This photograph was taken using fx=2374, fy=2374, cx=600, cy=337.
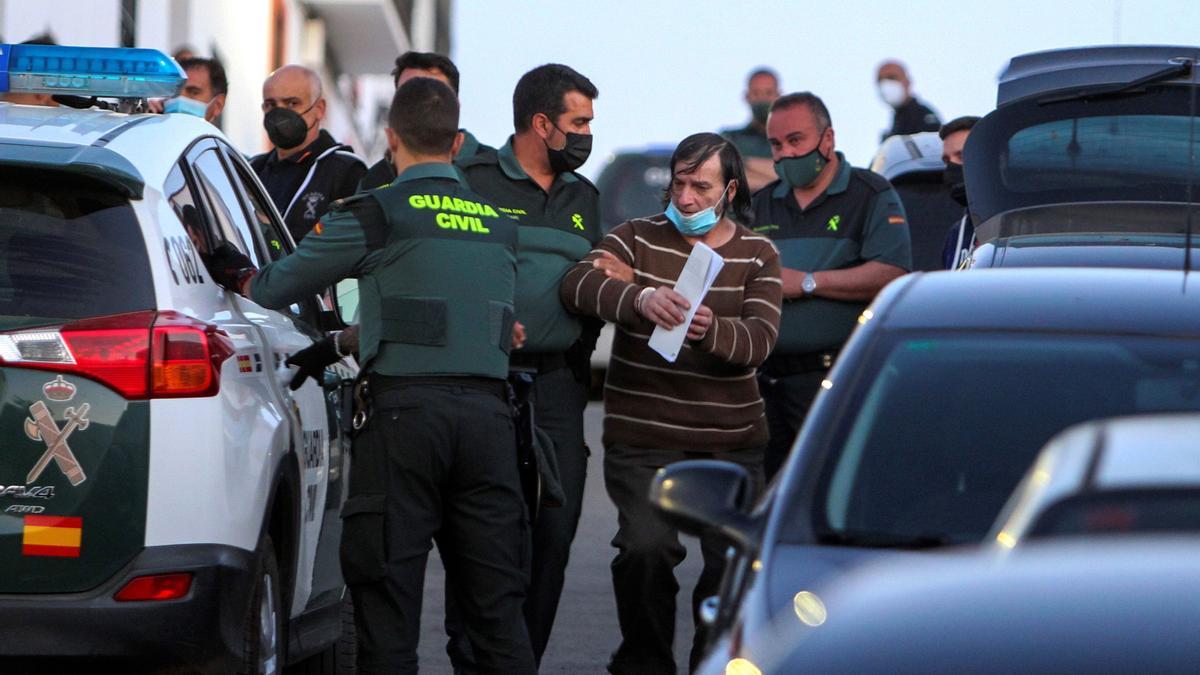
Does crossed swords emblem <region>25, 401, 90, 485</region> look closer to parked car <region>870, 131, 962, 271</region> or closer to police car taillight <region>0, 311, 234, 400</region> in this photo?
police car taillight <region>0, 311, 234, 400</region>

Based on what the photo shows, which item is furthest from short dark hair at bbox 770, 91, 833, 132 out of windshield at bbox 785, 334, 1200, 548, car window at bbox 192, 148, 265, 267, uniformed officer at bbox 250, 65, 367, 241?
windshield at bbox 785, 334, 1200, 548

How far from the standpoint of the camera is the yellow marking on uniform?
6320 millimetres

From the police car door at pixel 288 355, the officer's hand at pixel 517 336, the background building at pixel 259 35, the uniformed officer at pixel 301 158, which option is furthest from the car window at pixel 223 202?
the background building at pixel 259 35

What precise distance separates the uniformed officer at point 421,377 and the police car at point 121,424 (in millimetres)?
311

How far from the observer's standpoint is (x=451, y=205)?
637cm

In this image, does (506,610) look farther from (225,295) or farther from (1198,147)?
(1198,147)

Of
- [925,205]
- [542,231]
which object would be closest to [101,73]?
[542,231]

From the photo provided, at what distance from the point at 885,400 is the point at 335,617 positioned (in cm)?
298

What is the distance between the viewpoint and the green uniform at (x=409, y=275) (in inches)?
246

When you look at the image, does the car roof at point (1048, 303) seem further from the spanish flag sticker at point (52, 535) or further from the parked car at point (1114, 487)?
the spanish flag sticker at point (52, 535)

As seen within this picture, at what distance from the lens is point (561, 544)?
748 cm

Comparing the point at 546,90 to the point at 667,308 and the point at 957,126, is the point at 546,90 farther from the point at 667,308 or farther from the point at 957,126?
the point at 957,126

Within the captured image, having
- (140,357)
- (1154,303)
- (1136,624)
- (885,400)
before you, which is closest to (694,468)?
(885,400)

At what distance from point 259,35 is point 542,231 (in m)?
19.2
